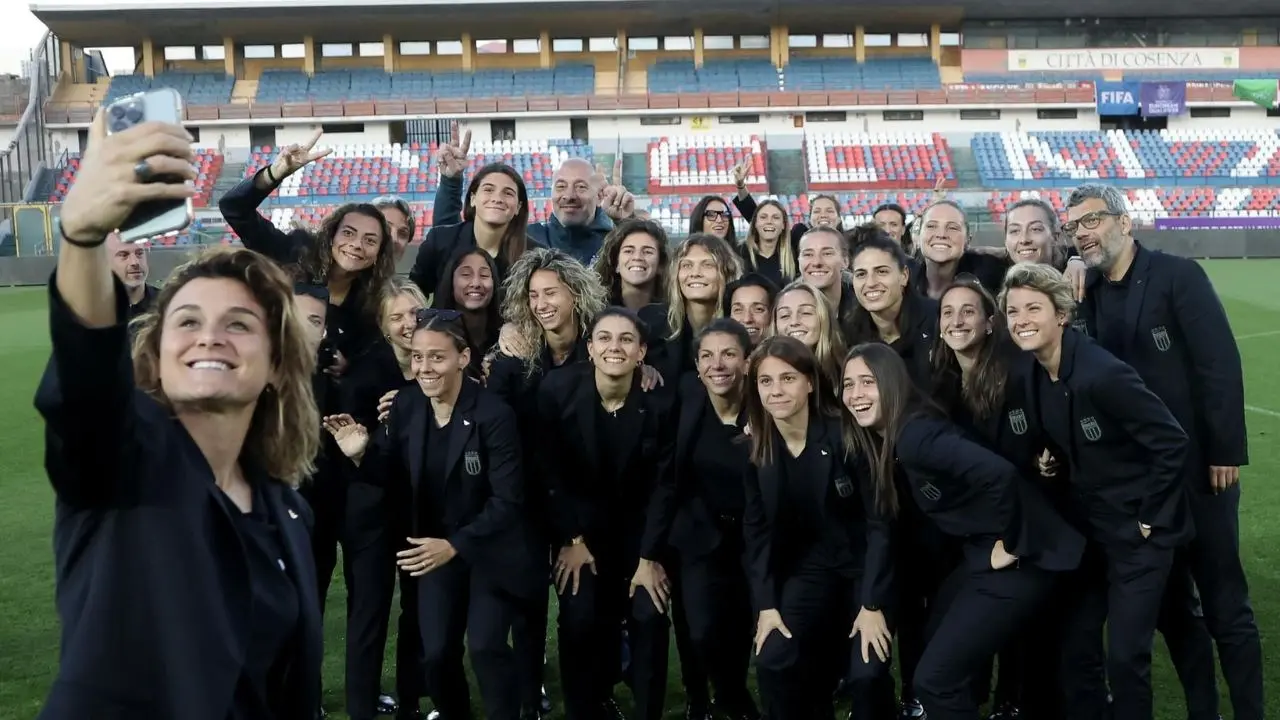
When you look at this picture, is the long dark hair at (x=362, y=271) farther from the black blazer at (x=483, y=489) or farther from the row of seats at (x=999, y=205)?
the row of seats at (x=999, y=205)

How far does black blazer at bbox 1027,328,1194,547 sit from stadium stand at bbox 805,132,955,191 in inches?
1427

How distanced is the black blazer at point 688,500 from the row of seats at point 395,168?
33695 mm

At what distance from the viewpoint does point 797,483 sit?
521cm

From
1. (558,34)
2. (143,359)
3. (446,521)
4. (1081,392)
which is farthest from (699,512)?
(558,34)

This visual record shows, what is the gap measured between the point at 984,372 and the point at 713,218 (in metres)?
2.95

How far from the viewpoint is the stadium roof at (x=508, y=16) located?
4250cm

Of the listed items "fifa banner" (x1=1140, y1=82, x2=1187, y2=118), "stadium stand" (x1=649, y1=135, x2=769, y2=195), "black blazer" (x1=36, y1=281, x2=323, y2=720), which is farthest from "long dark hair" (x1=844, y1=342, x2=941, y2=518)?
"fifa banner" (x1=1140, y1=82, x2=1187, y2=118)

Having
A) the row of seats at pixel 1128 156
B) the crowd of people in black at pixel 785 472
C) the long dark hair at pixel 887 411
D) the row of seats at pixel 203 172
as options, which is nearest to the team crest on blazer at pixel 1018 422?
the crowd of people in black at pixel 785 472

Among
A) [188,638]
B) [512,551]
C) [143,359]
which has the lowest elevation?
[512,551]

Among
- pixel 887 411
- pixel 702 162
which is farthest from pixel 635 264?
pixel 702 162

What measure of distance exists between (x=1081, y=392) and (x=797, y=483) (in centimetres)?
119

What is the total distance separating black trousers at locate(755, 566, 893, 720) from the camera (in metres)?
5.00

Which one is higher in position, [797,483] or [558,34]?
[558,34]

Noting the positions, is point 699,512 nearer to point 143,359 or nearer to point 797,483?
point 797,483
